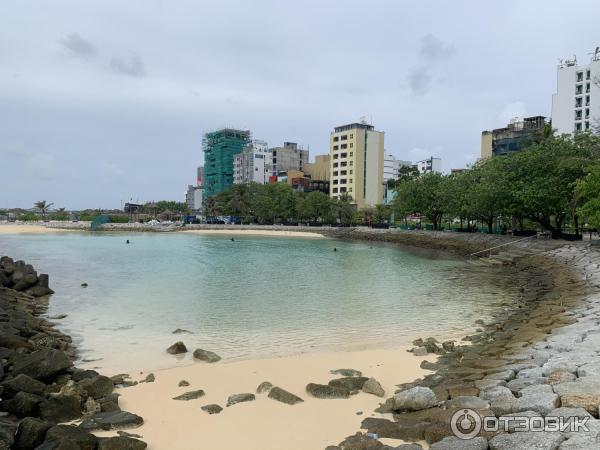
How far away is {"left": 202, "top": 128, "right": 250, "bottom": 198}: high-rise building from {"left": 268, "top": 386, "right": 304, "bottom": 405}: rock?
143 meters

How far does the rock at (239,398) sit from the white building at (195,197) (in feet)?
542

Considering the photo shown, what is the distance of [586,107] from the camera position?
89.4 metres

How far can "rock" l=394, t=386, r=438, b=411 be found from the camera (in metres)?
7.48

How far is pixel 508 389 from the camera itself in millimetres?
7578

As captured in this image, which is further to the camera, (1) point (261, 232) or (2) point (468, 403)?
(1) point (261, 232)

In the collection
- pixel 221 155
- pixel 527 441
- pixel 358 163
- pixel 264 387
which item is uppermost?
pixel 221 155

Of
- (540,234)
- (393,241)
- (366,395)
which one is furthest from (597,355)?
(393,241)

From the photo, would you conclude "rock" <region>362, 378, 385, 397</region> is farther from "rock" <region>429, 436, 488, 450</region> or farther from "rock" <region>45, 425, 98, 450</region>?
"rock" <region>45, 425, 98, 450</region>

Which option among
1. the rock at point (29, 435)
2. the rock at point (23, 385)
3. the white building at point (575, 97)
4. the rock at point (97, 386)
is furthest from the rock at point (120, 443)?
the white building at point (575, 97)

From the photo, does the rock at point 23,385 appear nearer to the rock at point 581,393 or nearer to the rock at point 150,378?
the rock at point 150,378

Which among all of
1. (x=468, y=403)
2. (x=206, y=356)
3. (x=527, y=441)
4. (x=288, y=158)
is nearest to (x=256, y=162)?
(x=288, y=158)

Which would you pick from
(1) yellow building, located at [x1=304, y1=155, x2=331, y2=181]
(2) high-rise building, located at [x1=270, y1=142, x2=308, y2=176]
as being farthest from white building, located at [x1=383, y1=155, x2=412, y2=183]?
(2) high-rise building, located at [x1=270, y1=142, x2=308, y2=176]

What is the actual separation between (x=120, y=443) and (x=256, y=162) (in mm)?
134868

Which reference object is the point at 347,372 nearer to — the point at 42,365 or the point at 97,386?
the point at 97,386
